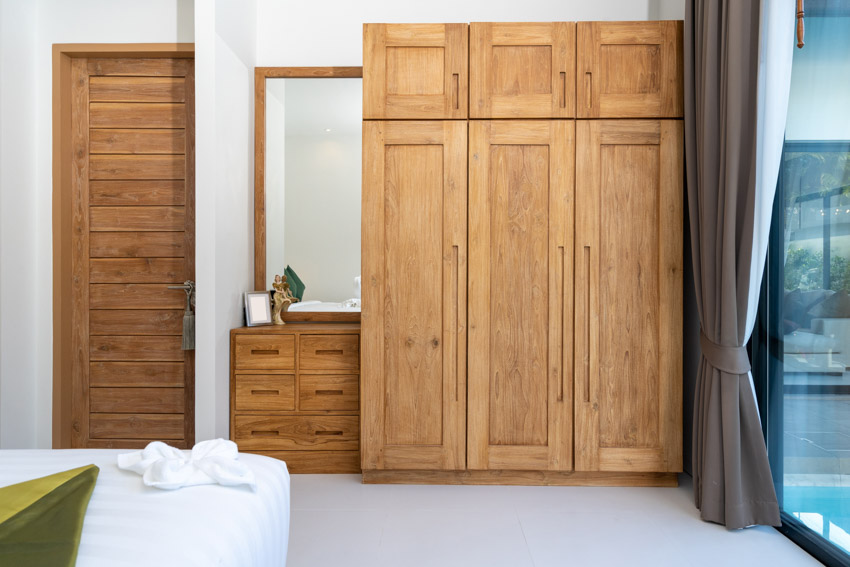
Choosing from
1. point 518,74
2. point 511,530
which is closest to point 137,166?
point 518,74

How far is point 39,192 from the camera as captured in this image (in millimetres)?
3135

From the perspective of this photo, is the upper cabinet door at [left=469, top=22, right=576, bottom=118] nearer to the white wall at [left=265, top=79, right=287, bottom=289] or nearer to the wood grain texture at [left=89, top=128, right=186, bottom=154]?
the white wall at [left=265, top=79, right=287, bottom=289]

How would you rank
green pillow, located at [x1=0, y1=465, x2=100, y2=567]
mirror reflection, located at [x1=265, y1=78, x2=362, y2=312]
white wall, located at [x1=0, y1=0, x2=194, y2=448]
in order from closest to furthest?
green pillow, located at [x1=0, y1=465, x2=100, y2=567]
white wall, located at [x1=0, y1=0, x2=194, y2=448]
mirror reflection, located at [x1=265, y1=78, x2=362, y2=312]

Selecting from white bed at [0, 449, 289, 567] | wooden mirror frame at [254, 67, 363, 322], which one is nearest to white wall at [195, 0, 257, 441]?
wooden mirror frame at [254, 67, 363, 322]

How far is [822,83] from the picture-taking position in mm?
2055

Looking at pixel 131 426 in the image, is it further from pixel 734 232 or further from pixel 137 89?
pixel 734 232

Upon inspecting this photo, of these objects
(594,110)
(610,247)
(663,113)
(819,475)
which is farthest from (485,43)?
(819,475)

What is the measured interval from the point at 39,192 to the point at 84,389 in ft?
3.71

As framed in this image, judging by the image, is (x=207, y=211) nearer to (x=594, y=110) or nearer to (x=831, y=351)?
(x=594, y=110)

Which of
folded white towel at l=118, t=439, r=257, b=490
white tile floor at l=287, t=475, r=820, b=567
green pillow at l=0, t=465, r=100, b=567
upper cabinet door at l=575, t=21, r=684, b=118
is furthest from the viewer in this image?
upper cabinet door at l=575, t=21, r=684, b=118

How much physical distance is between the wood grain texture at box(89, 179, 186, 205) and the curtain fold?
2.73m

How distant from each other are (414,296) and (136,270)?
166 cm

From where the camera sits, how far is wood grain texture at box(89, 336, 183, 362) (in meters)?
3.21

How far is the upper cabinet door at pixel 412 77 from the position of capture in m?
2.71
